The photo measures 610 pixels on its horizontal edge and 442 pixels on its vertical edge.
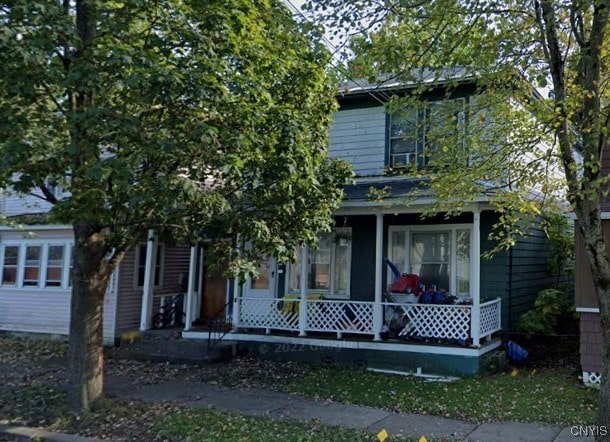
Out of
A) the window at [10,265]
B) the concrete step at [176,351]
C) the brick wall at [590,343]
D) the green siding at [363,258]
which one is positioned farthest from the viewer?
the window at [10,265]

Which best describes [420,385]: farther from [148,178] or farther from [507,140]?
[148,178]

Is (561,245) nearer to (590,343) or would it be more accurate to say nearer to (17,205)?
(590,343)

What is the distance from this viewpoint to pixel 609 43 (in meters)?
6.30

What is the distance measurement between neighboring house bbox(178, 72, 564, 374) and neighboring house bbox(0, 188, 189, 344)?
156cm

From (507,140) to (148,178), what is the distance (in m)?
5.07

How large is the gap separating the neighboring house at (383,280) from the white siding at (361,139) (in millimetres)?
25

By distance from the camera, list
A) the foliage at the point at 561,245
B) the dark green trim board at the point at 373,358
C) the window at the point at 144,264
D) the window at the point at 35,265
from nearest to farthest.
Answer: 1. the dark green trim board at the point at 373,358
2. the foliage at the point at 561,245
3. the window at the point at 144,264
4. the window at the point at 35,265

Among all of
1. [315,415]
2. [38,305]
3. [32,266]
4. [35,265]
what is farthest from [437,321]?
[32,266]

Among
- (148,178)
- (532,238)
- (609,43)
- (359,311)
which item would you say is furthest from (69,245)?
(609,43)

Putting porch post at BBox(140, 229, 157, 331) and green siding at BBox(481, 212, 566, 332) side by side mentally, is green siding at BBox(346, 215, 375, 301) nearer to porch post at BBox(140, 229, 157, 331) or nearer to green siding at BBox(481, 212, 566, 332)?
green siding at BBox(481, 212, 566, 332)

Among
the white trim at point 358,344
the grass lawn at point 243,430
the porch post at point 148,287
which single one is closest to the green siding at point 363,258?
the white trim at point 358,344

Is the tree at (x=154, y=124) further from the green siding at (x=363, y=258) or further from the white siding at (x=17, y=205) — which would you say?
the white siding at (x=17, y=205)

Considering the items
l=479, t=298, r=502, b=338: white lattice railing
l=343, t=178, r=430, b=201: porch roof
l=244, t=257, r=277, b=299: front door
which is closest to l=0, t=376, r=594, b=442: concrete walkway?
l=479, t=298, r=502, b=338: white lattice railing

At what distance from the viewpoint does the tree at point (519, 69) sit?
5.61 meters
